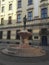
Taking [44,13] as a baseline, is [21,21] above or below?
below

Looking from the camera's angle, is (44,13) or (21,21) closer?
(44,13)

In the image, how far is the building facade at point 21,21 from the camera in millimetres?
34750

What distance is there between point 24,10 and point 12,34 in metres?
6.58

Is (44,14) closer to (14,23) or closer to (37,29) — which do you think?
(37,29)

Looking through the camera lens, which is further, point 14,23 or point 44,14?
point 14,23

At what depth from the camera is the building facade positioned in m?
34.8

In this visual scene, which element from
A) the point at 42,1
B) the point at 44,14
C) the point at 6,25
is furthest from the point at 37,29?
the point at 6,25

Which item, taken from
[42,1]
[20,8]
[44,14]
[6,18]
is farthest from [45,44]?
[6,18]

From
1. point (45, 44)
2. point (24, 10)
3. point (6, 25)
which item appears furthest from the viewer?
point (6, 25)

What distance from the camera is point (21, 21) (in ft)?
131

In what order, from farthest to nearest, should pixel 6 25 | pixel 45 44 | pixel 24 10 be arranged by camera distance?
pixel 6 25 < pixel 24 10 < pixel 45 44

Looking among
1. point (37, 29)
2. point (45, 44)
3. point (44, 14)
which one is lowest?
point (45, 44)

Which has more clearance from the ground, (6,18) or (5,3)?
(5,3)

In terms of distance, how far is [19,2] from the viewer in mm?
41500
